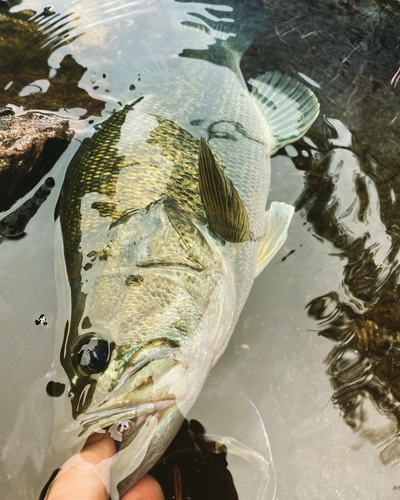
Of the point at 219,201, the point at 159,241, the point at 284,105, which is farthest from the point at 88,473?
the point at 284,105

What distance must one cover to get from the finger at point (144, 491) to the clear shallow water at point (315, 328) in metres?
0.43

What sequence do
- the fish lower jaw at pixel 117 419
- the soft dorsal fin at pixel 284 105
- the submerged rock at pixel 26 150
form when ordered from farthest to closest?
the soft dorsal fin at pixel 284 105 → the submerged rock at pixel 26 150 → the fish lower jaw at pixel 117 419

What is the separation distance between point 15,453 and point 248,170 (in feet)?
7.21

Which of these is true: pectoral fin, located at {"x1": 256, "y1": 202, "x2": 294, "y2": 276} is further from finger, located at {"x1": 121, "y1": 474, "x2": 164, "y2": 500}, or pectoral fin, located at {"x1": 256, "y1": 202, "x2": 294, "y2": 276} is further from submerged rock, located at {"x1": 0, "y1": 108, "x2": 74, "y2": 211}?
submerged rock, located at {"x1": 0, "y1": 108, "x2": 74, "y2": 211}

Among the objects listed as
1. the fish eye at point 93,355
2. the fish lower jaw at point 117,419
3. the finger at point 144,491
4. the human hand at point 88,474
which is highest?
the fish eye at point 93,355

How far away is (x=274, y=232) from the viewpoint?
246 cm

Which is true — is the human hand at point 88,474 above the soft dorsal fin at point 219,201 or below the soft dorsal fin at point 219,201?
below

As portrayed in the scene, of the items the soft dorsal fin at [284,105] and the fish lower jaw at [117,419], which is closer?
the fish lower jaw at [117,419]

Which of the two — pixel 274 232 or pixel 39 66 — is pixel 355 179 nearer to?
pixel 274 232

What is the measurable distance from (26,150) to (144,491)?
226 cm

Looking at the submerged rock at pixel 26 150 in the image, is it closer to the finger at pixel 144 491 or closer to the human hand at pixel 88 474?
the human hand at pixel 88 474

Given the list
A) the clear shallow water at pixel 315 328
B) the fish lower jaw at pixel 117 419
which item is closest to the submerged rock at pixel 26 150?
the clear shallow water at pixel 315 328

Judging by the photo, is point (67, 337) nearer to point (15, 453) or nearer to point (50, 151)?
point (15, 453)

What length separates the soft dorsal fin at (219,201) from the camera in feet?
5.93
